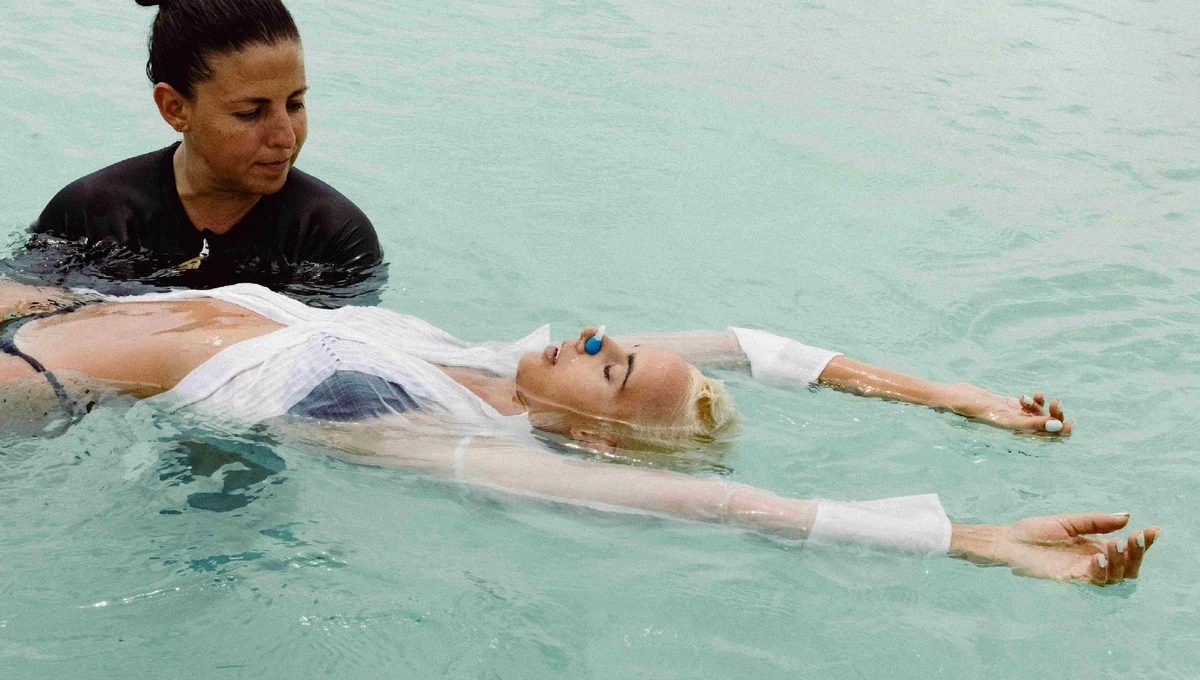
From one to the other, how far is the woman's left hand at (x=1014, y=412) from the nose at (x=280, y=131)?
2.07m

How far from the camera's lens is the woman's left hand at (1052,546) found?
2.67m

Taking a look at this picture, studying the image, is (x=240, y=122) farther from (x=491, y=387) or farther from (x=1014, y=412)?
(x=1014, y=412)

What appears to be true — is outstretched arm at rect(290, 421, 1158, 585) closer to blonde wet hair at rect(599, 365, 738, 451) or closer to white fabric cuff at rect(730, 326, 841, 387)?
blonde wet hair at rect(599, 365, 738, 451)

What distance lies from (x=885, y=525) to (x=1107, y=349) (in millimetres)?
2367

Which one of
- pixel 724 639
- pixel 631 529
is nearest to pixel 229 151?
pixel 631 529

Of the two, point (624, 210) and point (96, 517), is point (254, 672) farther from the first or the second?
point (624, 210)

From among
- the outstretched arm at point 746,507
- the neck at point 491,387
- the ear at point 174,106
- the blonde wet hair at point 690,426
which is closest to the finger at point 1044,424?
the outstretched arm at point 746,507

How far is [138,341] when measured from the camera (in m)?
2.95

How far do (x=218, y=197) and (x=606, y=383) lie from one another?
1432 millimetres

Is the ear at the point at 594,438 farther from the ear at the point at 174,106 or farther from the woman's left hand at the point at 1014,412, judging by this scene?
the ear at the point at 174,106

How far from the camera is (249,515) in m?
3.07

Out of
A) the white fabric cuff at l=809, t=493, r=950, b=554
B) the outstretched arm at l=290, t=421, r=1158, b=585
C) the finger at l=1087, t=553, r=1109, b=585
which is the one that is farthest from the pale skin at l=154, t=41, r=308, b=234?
the finger at l=1087, t=553, r=1109, b=585

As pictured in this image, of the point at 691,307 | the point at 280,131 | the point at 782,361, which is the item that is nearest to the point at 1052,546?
the point at 782,361

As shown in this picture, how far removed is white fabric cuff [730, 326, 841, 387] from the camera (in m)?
3.60
